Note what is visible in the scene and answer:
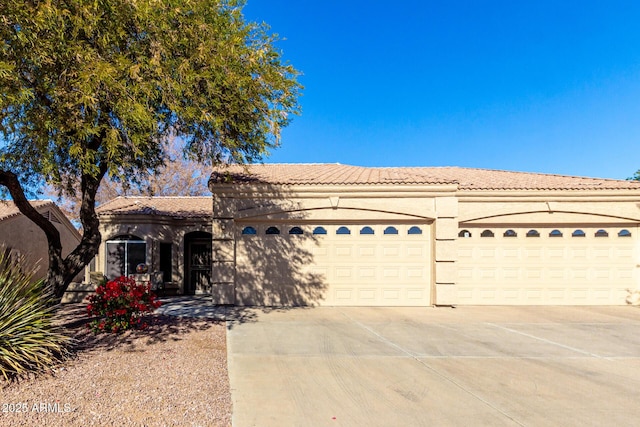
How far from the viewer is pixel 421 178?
39.5ft

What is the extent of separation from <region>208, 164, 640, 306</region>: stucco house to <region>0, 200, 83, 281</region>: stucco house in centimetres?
936

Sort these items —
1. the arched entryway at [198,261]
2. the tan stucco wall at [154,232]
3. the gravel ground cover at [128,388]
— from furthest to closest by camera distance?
the arched entryway at [198,261]
the tan stucco wall at [154,232]
the gravel ground cover at [128,388]

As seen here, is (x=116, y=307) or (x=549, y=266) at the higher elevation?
(x=549, y=266)

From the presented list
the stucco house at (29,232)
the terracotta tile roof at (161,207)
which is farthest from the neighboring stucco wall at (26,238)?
the terracotta tile roof at (161,207)

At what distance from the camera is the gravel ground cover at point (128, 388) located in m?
4.04

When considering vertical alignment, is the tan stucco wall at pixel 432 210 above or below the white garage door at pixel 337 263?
above

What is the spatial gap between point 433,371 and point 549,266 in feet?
28.0

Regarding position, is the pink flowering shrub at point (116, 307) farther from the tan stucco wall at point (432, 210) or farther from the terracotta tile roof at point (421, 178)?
the terracotta tile roof at point (421, 178)

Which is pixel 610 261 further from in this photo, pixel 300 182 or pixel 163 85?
→ pixel 163 85

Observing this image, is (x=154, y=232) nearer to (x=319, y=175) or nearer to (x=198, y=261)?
(x=198, y=261)

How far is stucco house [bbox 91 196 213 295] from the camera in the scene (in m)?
14.2

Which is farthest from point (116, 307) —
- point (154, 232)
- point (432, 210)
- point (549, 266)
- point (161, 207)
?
point (549, 266)

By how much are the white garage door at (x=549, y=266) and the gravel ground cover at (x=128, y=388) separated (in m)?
8.66

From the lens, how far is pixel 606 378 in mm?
5574
